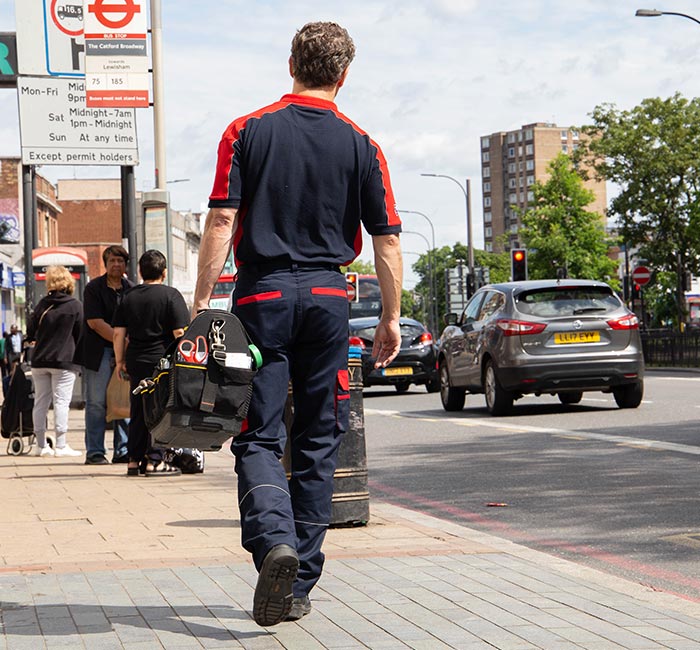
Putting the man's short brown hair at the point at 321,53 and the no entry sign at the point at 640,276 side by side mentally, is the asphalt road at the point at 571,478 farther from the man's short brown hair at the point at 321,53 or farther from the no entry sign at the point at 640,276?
the no entry sign at the point at 640,276

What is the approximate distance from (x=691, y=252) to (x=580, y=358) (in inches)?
1393

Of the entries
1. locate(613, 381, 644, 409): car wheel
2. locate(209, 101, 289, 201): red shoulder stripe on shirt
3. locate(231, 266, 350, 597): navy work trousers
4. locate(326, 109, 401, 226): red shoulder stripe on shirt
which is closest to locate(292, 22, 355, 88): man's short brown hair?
locate(326, 109, 401, 226): red shoulder stripe on shirt

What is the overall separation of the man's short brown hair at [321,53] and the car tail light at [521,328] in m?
12.6

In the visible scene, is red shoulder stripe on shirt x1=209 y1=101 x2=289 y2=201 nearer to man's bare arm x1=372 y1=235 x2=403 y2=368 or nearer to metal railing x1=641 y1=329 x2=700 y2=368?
man's bare arm x1=372 y1=235 x2=403 y2=368

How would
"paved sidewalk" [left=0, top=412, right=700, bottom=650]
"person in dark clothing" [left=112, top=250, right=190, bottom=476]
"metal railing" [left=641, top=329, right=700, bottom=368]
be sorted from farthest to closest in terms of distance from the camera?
"metal railing" [left=641, top=329, right=700, bottom=368], "person in dark clothing" [left=112, top=250, right=190, bottom=476], "paved sidewalk" [left=0, top=412, right=700, bottom=650]

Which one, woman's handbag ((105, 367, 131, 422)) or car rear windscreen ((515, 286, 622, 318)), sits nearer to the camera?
woman's handbag ((105, 367, 131, 422))

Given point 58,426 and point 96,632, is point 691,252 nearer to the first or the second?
point 58,426

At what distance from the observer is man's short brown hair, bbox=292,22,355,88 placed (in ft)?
17.2

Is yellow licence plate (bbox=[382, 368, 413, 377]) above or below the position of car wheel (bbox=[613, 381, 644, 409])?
below

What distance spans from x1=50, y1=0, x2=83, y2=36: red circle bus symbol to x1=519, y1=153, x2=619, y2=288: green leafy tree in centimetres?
6694

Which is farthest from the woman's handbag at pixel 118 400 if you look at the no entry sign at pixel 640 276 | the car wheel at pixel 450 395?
the no entry sign at pixel 640 276

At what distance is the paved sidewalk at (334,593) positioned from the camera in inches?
189

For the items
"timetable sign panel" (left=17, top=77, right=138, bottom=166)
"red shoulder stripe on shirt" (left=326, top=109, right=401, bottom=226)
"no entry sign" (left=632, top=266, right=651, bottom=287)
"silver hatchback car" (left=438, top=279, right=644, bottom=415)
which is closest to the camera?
"red shoulder stripe on shirt" (left=326, top=109, right=401, bottom=226)

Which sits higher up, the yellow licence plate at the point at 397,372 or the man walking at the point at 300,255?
the man walking at the point at 300,255
